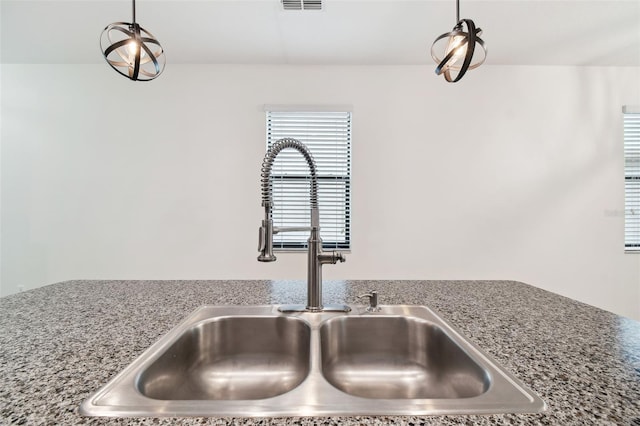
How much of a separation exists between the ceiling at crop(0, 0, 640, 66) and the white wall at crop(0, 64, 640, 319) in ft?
0.52

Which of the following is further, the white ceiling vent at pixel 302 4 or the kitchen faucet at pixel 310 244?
the white ceiling vent at pixel 302 4

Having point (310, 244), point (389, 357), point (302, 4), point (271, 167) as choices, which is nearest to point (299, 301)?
point (310, 244)

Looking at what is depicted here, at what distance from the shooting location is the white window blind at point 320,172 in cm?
260

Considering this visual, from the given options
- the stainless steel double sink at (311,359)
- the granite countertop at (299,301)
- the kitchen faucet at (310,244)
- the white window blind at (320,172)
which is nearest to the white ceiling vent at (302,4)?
the white window blind at (320,172)

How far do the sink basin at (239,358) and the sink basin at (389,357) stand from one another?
10 cm

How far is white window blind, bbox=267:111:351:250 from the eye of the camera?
2596mm

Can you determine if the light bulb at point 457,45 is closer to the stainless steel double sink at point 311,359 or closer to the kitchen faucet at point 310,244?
the kitchen faucet at point 310,244

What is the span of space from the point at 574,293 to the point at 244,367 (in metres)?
3.24

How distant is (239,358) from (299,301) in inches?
9.8

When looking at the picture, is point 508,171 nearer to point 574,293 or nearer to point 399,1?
point 574,293

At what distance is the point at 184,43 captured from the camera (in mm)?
2252

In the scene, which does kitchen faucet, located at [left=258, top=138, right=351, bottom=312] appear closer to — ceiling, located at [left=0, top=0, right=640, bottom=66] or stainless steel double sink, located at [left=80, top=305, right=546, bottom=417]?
stainless steel double sink, located at [left=80, top=305, right=546, bottom=417]

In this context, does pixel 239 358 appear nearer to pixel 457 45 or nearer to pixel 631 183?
pixel 457 45

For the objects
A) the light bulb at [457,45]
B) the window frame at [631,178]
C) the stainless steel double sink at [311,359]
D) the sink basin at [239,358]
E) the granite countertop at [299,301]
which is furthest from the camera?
the window frame at [631,178]
